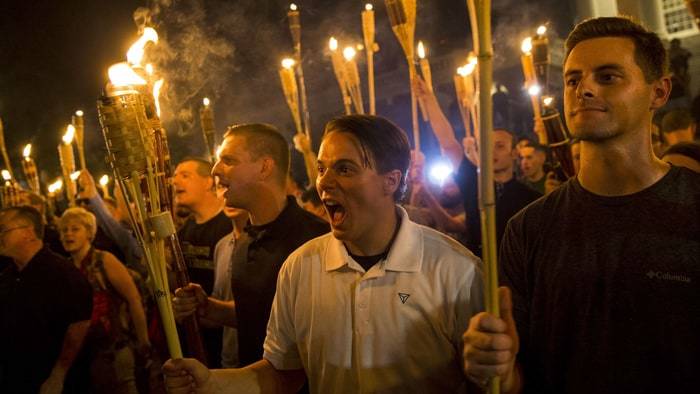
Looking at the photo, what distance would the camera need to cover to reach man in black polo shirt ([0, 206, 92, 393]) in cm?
454

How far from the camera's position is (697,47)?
20781 mm

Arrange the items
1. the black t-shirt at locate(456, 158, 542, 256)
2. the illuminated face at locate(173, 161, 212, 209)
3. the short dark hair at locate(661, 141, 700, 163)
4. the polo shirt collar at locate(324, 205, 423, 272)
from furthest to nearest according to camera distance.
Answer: the illuminated face at locate(173, 161, 212, 209) < the black t-shirt at locate(456, 158, 542, 256) < the short dark hair at locate(661, 141, 700, 163) < the polo shirt collar at locate(324, 205, 423, 272)

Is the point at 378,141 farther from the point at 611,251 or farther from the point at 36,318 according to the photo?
the point at 36,318

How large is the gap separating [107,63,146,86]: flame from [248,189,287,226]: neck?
1576mm

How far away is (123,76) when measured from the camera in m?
2.16

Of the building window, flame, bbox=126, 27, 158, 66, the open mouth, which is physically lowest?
the open mouth

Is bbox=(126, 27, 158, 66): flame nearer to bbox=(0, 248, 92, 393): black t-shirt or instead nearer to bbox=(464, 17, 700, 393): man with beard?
bbox=(464, 17, 700, 393): man with beard

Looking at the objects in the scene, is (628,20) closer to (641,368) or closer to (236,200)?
(641,368)

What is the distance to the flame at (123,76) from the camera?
7.04ft

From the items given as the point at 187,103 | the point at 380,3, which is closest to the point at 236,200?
the point at 187,103

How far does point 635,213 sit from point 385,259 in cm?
95

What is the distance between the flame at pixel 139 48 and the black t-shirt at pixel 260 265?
1359 millimetres

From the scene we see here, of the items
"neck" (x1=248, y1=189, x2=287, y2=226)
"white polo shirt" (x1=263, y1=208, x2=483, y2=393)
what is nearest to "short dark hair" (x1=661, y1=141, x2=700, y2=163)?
"white polo shirt" (x1=263, y1=208, x2=483, y2=393)

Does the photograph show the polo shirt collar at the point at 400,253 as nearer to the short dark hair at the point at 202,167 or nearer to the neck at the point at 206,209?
the neck at the point at 206,209
